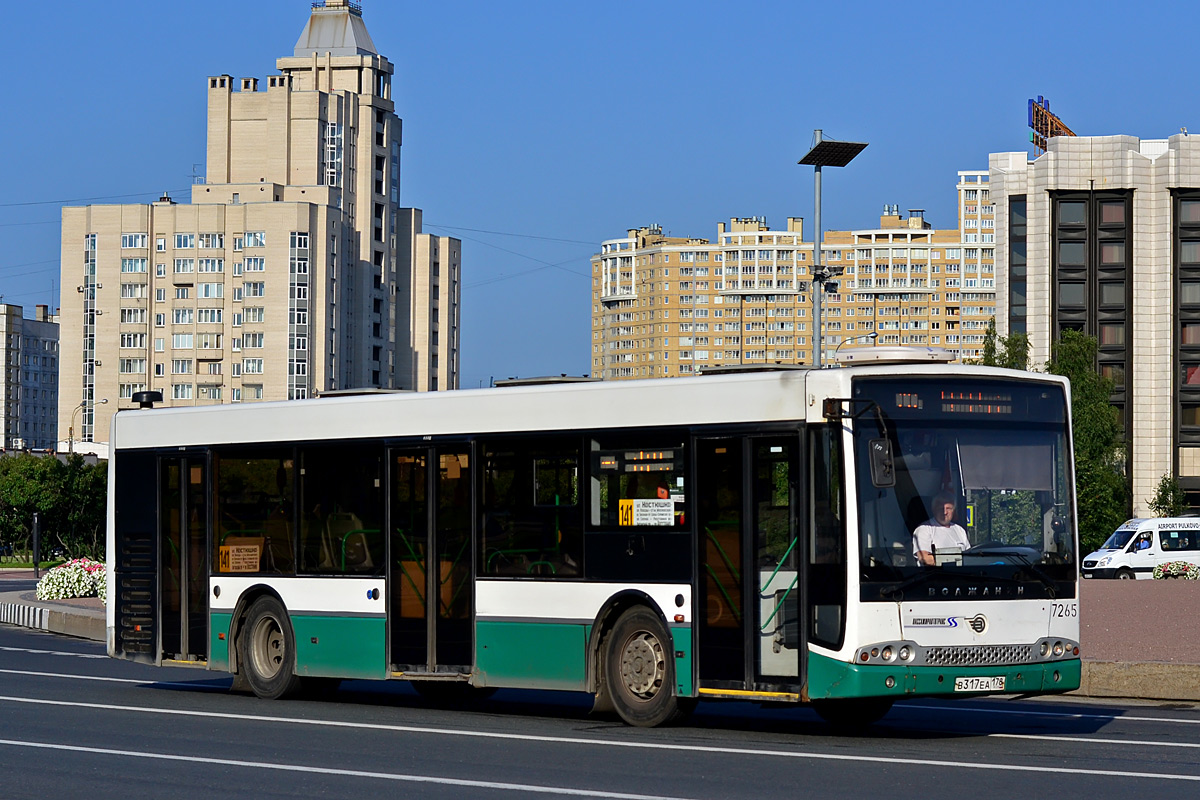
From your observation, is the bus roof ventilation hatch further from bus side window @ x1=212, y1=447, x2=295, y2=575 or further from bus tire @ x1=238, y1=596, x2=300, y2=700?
bus tire @ x1=238, y1=596, x2=300, y2=700

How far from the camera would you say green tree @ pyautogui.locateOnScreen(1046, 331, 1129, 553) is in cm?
6412

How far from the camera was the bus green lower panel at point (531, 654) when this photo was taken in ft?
46.4

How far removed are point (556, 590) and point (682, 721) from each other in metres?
1.45

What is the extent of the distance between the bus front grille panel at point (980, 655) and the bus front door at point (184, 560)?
7811 millimetres

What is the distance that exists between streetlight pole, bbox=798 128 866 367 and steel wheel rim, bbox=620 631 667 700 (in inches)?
692

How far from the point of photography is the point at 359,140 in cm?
14888

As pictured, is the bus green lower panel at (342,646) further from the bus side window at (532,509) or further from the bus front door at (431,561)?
the bus side window at (532,509)

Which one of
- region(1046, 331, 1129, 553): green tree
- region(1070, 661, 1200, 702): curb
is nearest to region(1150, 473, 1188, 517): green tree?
region(1046, 331, 1129, 553): green tree

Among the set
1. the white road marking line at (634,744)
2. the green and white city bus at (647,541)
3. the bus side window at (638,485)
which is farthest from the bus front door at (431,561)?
the bus side window at (638,485)

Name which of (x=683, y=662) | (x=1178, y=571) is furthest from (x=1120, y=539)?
(x=683, y=662)

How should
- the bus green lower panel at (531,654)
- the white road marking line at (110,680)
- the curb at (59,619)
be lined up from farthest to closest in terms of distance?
the curb at (59,619) < the white road marking line at (110,680) < the bus green lower panel at (531,654)

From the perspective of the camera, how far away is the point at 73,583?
31.6 metres

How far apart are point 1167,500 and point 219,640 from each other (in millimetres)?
78086

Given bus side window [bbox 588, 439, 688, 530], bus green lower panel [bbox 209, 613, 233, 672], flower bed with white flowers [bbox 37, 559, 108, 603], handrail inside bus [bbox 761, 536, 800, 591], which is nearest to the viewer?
handrail inside bus [bbox 761, 536, 800, 591]
